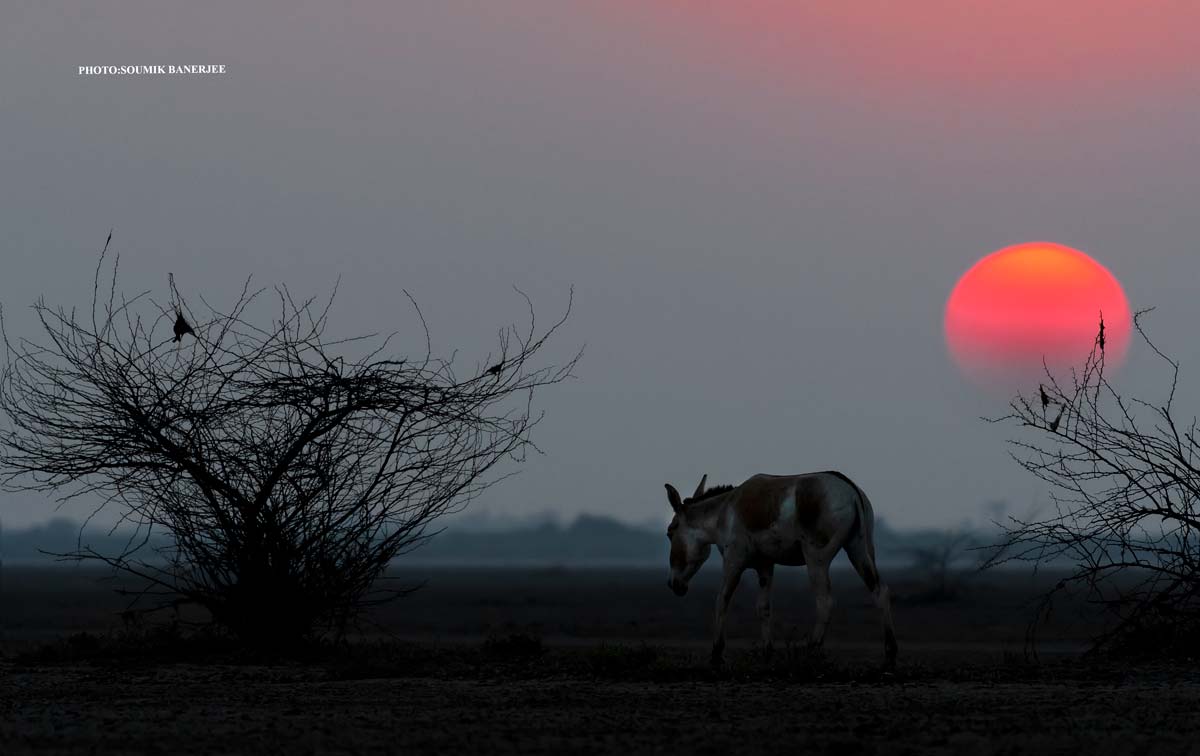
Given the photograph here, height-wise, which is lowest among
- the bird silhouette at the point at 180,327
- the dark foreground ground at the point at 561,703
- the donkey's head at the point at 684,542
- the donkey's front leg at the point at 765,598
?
the dark foreground ground at the point at 561,703

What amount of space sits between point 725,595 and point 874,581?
141 cm

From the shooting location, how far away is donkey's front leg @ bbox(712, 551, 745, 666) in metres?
14.6

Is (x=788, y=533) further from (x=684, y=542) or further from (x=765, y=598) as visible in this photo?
(x=684, y=542)

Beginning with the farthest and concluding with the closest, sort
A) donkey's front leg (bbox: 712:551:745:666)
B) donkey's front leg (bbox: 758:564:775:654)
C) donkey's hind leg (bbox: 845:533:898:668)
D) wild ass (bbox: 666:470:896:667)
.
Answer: donkey's front leg (bbox: 758:564:775:654) → donkey's front leg (bbox: 712:551:745:666) → wild ass (bbox: 666:470:896:667) → donkey's hind leg (bbox: 845:533:898:668)

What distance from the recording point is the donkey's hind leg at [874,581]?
1402 centimetres

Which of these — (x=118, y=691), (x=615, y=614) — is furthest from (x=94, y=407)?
(x=615, y=614)

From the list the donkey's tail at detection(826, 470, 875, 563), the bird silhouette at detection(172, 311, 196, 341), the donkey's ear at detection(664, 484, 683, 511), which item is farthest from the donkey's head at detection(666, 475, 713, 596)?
the bird silhouette at detection(172, 311, 196, 341)

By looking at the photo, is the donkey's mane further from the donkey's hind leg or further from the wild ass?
the donkey's hind leg

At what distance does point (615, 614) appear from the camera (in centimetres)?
4541

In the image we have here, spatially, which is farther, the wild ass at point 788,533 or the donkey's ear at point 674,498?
the donkey's ear at point 674,498

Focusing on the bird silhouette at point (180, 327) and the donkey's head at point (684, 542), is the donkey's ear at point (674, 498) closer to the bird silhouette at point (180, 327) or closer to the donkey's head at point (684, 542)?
the donkey's head at point (684, 542)

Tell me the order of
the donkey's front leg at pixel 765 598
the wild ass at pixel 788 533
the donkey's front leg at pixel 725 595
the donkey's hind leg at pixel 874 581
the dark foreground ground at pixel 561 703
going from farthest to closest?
the donkey's front leg at pixel 765 598, the donkey's front leg at pixel 725 595, the wild ass at pixel 788 533, the donkey's hind leg at pixel 874 581, the dark foreground ground at pixel 561 703

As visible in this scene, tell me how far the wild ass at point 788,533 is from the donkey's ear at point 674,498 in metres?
0.01

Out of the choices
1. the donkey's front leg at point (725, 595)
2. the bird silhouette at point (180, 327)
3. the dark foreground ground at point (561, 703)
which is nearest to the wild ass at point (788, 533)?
the donkey's front leg at point (725, 595)
